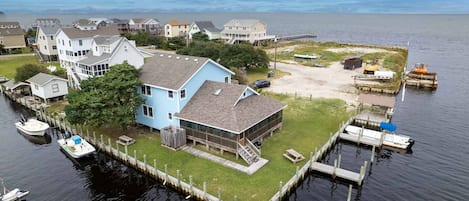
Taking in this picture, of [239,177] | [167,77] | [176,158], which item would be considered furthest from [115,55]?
[239,177]

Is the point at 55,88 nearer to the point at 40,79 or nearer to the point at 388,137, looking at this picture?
the point at 40,79

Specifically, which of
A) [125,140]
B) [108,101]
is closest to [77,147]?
[125,140]

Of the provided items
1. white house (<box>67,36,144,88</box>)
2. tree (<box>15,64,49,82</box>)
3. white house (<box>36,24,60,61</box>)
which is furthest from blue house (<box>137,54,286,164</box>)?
white house (<box>36,24,60,61</box>)

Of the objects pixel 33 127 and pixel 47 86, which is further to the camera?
pixel 47 86

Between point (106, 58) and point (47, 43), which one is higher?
point (47, 43)

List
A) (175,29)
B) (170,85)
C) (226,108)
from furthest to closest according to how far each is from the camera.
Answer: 1. (175,29)
2. (170,85)
3. (226,108)

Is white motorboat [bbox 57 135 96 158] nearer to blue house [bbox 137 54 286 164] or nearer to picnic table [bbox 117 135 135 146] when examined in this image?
picnic table [bbox 117 135 135 146]

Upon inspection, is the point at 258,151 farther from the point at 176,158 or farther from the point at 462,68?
the point at 462,68

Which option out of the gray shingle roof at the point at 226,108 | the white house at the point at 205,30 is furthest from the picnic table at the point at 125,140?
the white house at the point at 205,30
